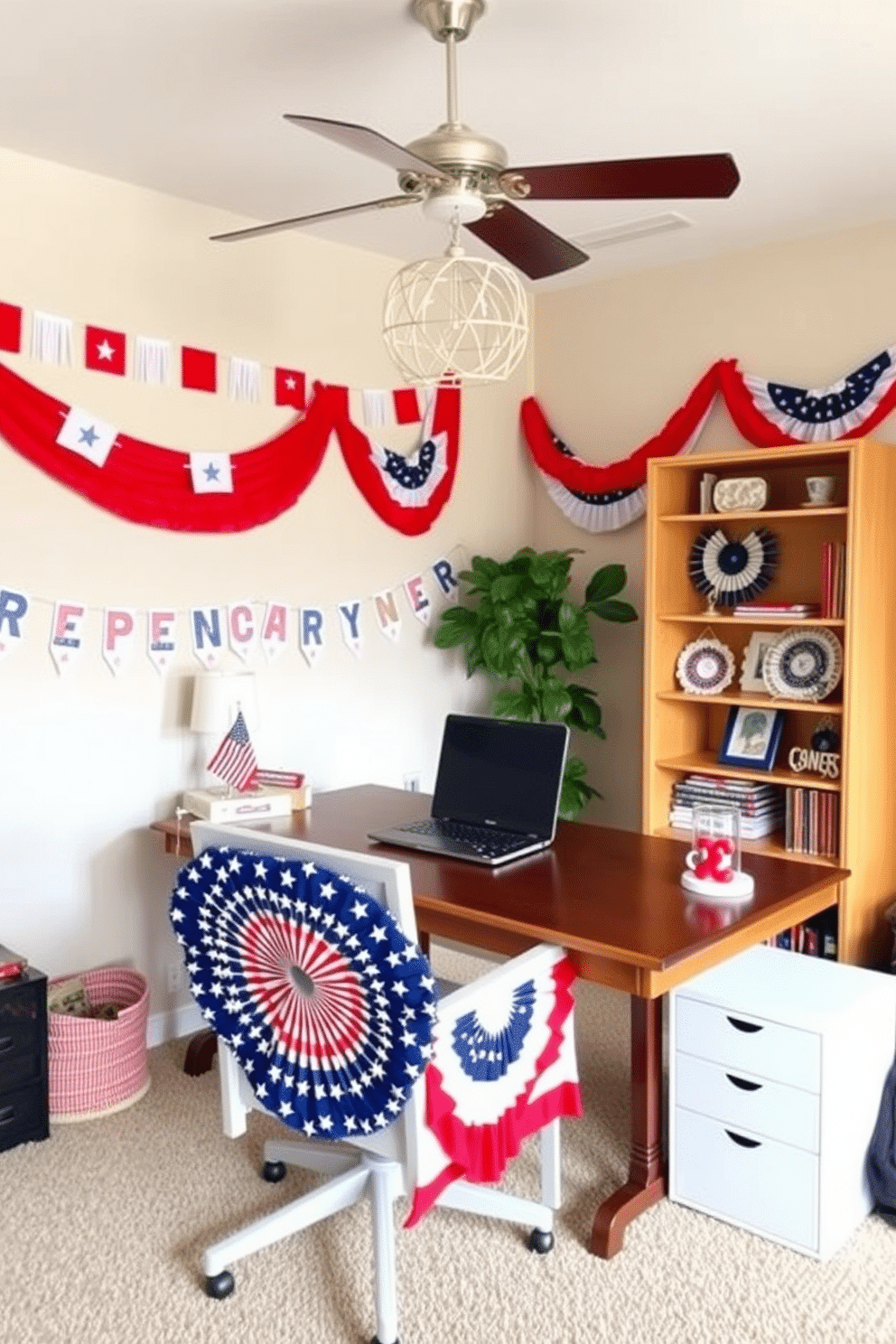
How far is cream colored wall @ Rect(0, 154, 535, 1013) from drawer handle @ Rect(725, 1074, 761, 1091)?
1797 mm

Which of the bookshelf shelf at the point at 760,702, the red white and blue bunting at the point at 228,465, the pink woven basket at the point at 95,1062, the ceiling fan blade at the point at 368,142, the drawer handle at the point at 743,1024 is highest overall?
the ceiling fan blade at the point at 368,142

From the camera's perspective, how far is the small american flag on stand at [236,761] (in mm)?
3141

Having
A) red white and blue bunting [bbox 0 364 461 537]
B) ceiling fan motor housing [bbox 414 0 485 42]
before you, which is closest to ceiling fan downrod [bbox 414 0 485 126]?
ceiling fan motor housing [bbox 414 0 485 42]

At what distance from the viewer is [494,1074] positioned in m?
2.10

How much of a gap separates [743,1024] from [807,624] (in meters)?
1.42

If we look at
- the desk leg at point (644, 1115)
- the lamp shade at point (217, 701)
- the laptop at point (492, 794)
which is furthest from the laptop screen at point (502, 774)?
the lamp shade at point (217, 701)

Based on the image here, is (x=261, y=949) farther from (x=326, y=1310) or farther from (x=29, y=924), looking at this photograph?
(x=29, y=924)

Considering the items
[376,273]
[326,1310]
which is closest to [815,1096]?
[326,1310]

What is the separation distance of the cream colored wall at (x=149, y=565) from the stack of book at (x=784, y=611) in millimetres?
1201

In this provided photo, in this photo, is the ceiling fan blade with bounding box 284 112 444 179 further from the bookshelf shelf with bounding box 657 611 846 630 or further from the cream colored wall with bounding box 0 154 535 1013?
the bookshelf shelf with bounding box 657 611 846 630

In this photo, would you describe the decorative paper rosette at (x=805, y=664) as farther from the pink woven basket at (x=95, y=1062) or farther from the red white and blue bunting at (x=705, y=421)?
the pink woven basket at (x=95, y=1062)

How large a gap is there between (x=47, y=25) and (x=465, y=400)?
216cm

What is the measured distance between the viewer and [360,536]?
388 centimetres

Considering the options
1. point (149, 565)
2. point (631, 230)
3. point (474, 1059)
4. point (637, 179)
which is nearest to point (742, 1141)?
point (474, 1059)
